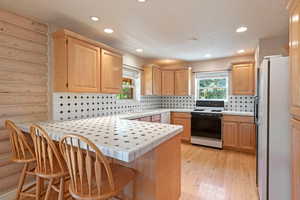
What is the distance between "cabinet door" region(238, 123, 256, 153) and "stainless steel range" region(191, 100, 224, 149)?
16.8 inches

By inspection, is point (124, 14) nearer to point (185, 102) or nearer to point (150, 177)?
point (150, 177)

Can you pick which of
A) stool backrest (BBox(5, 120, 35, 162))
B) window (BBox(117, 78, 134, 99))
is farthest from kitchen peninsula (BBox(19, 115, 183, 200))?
window (BBox(117, 78, 134, 99))

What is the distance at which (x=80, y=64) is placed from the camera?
2.26 m

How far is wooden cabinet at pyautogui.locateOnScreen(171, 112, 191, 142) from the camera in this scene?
4.04 meters

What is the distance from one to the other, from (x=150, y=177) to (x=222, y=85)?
3.74 meters

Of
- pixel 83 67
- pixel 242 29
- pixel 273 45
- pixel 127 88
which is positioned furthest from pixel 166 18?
pixel 127 88

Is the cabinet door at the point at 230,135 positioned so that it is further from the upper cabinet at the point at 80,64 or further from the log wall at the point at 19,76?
the log wall at the point at 19,76

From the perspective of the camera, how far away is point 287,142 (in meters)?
1.37

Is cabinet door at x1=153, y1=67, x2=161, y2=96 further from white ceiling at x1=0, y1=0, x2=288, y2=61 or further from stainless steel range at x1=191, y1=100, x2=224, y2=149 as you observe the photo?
white ceiling at x1=0, y1=0, x2=288, y2=61

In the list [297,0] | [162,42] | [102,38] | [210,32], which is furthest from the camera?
[162,42]

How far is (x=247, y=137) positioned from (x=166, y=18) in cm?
302

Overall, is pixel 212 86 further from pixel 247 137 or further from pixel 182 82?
pixel 247 137

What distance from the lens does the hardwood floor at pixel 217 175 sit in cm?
196

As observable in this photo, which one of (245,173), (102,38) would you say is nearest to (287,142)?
(245,173)
